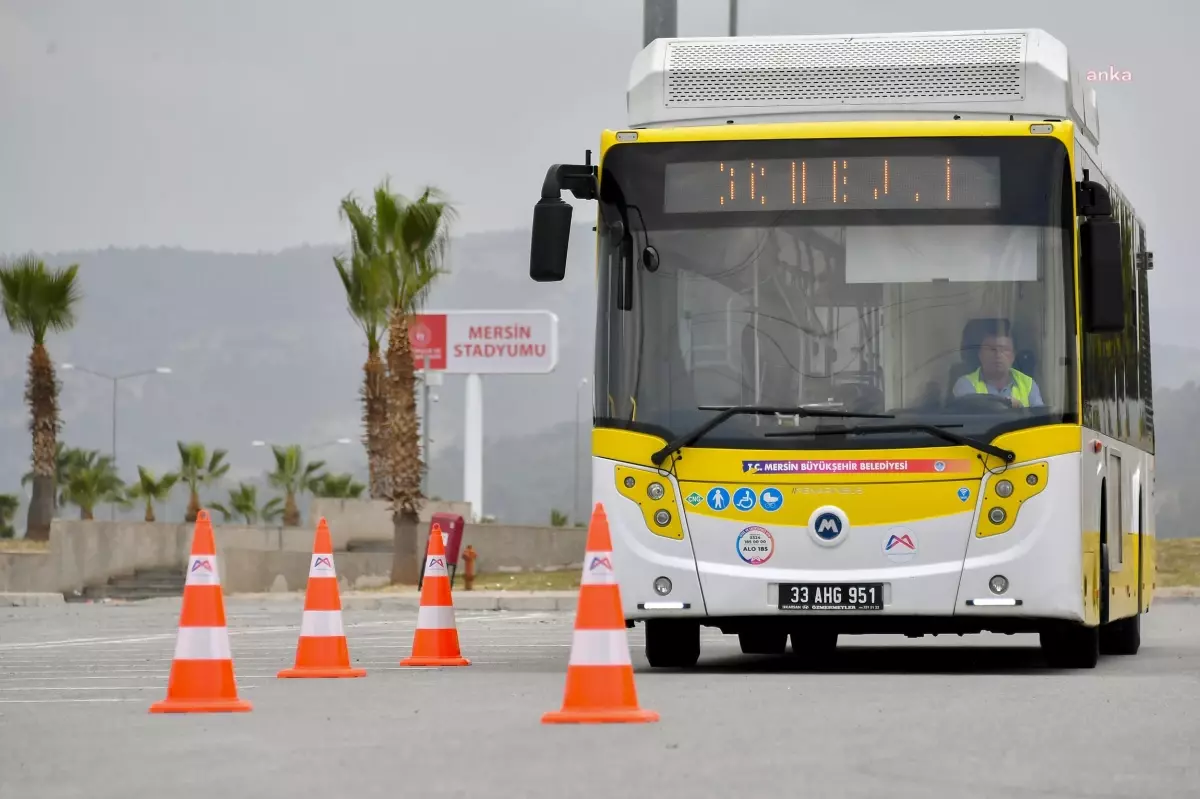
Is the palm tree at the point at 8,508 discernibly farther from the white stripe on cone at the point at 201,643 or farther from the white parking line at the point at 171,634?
the white stripe on cone at the point at 201,643

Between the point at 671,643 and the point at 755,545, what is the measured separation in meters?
1.41

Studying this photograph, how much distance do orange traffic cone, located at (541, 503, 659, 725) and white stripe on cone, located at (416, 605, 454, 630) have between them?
17.0 ft

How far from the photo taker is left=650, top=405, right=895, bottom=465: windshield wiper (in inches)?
531

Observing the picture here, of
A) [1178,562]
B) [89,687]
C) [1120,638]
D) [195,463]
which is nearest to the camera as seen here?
[89,687]

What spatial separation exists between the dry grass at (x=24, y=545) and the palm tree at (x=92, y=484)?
44167 millimetres

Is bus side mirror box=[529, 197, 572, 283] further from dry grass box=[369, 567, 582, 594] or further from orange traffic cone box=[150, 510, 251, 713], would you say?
dry grass box=[369, 567, 582, 594]

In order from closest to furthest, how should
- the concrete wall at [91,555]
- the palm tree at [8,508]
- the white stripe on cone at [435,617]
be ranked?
the white stripe on cone at [435,617] < the concrete wall at [91,555] < the palm tree at [8,508]

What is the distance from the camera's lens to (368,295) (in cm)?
4325

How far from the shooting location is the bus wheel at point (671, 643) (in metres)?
14.5

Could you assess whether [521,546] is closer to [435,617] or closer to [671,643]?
[435,617]

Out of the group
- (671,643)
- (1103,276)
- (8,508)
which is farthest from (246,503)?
(1103,276)

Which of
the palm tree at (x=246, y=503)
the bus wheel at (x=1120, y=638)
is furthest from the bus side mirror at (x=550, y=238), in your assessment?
the palm tree at (x=246, y=503)

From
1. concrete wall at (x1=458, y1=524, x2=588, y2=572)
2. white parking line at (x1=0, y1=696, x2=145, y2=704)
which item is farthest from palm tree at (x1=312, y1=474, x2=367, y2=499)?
white parking line at (x1=0, y1=696, x2=145, y2=704)

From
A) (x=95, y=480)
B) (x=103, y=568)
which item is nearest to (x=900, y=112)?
(x=103, y=568)
